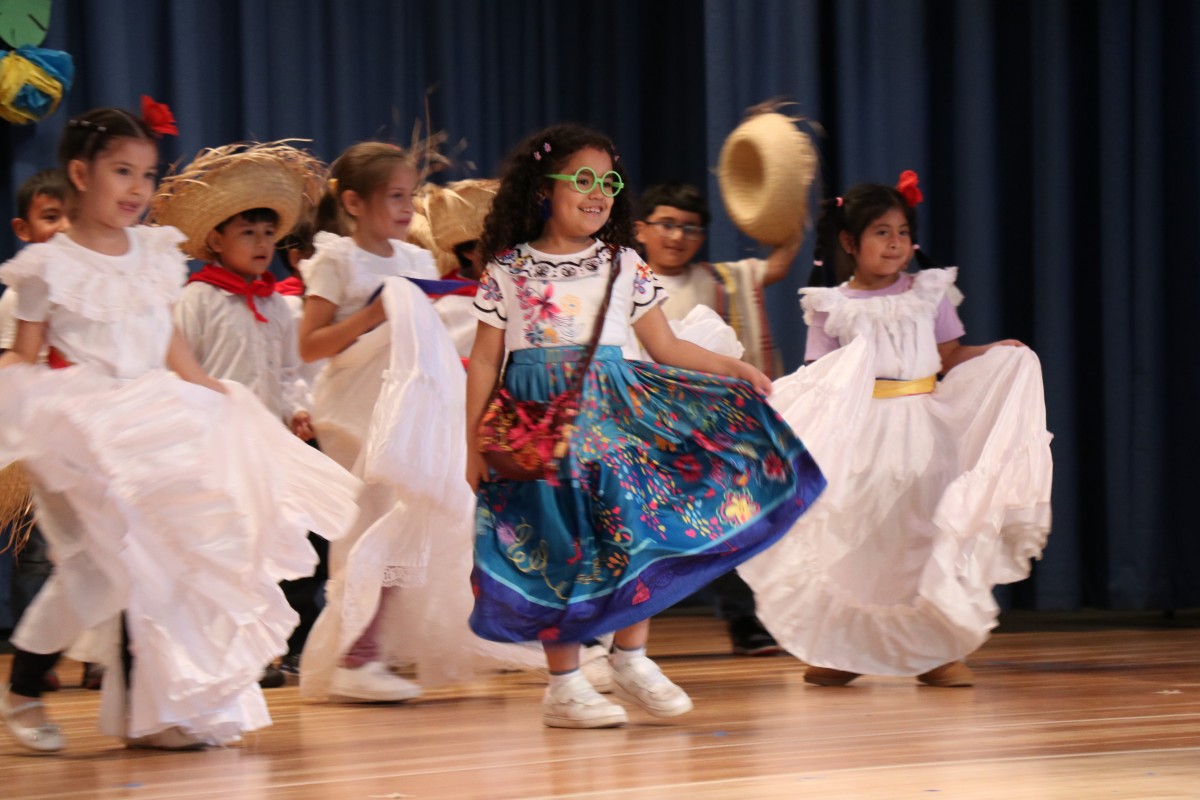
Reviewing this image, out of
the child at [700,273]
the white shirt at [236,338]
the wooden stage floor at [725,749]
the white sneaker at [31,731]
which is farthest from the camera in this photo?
the child at [700,273]

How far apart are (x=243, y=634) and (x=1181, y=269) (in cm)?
377

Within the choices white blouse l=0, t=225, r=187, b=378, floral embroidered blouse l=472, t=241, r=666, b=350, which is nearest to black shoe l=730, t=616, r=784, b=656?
floral embroidered blouse l=472, t=241, r=666, b=350

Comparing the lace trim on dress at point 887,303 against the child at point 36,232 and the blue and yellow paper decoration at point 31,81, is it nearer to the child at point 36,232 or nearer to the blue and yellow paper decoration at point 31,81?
the child at point 36,232

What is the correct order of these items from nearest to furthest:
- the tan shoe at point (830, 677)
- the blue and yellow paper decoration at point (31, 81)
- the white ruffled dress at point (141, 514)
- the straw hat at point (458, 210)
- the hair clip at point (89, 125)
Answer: the white ruffled dress at point (141, 514)
the hair clip at point (89, 125)
the tan shoe at point (830, 677)
the straw hat at point (458, 210)
the blue and yellow paper decoration at point (31, 81)

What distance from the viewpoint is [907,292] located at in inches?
161

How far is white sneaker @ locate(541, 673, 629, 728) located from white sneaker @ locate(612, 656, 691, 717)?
51 mm

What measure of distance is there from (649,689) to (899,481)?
1077 millimetres

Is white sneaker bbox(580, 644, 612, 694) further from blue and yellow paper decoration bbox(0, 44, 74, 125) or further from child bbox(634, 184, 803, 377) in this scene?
blue and yellow paper decoration bbox(0, 44, 74, 125)

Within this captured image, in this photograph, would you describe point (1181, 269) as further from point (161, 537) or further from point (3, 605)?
point (3, 605)

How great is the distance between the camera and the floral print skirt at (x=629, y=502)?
3.04 m

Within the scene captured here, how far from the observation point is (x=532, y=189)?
10.7ft

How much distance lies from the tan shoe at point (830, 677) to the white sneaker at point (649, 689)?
79 cm

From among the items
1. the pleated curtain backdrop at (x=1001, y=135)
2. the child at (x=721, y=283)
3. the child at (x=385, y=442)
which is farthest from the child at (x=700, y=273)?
the child at (x=385, y=442)

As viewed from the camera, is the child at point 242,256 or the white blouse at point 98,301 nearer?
the white blouse at point 98,301
